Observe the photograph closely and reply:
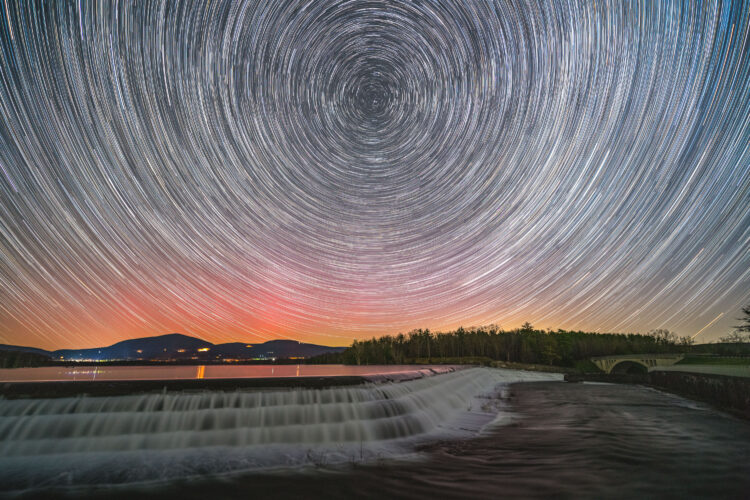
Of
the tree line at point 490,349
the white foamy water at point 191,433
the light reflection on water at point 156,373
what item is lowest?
the white foamy water at point 191,433

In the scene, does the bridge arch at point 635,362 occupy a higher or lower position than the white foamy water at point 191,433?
higher

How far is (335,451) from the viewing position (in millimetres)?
9891

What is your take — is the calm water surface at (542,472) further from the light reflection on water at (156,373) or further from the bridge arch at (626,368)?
the bridge arch at (626,368)

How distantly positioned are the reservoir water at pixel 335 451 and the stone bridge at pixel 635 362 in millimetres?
61760

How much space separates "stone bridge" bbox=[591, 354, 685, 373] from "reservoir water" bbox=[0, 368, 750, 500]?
61760mm

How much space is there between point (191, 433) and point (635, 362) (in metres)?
93.8

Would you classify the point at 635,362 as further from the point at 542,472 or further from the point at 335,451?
the point at 335,451

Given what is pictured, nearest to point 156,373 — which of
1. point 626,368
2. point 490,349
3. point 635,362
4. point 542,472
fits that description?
point 542,472

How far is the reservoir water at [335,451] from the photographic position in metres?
7.02

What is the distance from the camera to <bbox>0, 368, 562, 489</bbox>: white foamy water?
331 inches

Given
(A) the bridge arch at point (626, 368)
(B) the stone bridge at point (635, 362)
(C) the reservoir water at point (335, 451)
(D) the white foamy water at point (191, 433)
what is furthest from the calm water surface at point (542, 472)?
(A) the bridge arch at point (626, 368)

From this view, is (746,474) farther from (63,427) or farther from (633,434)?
(63,427)

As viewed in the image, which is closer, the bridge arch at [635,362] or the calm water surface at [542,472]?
the calm water surface at [542,472]

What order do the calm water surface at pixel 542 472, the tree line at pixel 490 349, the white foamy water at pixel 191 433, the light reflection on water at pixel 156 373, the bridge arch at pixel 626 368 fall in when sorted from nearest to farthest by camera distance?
1. the calm water surface at pixel 542 472
2. the white foamy water at pixel 191 433
3. the light reflection on water at pixel 156 373
4. the bridge arch at pixel 626 368
5. the tree line at pixel 490 349
